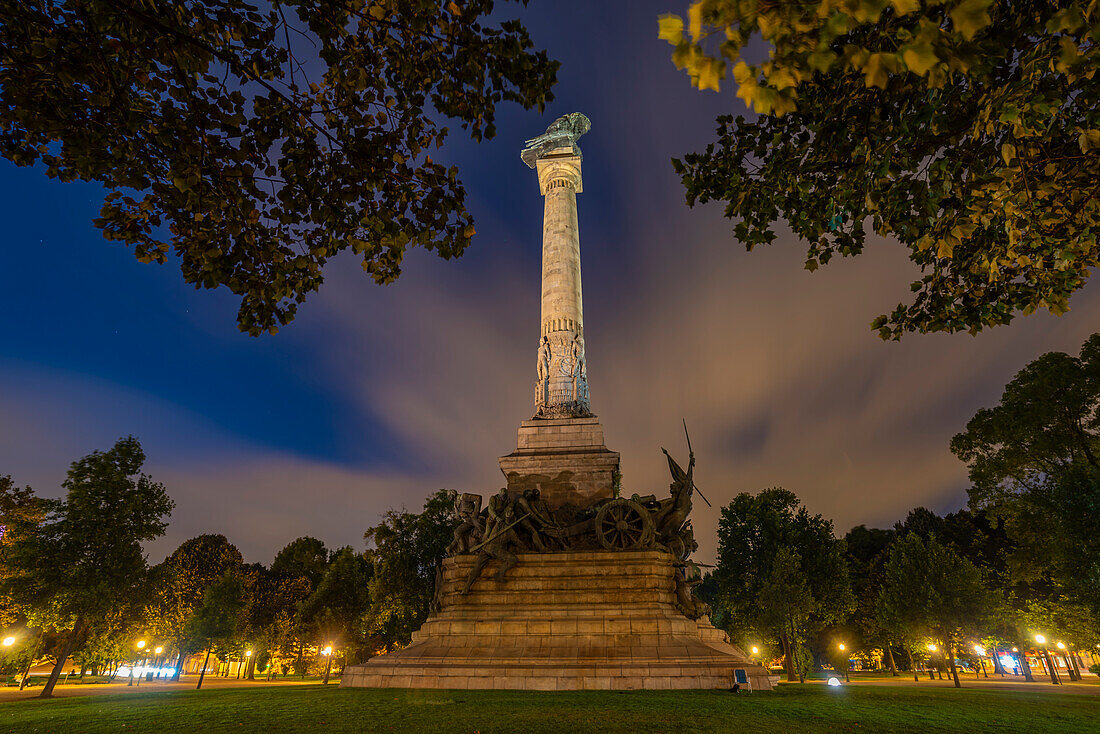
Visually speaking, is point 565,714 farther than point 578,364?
No

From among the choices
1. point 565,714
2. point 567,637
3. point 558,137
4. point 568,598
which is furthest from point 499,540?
point 558,137

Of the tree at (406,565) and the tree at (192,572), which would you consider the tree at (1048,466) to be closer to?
Result: the tree at (406,565)

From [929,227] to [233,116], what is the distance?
20.8 feet

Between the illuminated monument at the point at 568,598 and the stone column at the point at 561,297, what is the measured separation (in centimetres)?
386

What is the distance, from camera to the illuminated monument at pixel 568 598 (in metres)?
12.2

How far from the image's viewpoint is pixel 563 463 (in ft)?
70.1

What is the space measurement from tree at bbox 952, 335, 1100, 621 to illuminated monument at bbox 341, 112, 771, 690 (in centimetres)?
1337

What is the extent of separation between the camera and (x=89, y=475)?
66.3ft

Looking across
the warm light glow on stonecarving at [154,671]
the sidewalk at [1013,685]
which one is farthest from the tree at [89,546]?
the warm light glow on stonecarving at [154,671]

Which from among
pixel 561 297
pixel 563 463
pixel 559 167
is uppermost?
pixel 559 167

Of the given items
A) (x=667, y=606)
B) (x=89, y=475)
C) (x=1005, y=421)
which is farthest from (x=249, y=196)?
(x=1005, y=421)

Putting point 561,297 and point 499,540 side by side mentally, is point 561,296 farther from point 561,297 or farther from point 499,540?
point 499,540

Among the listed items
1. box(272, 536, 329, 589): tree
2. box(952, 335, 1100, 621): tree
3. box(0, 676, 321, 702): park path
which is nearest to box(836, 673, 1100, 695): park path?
box(952, 335, 1100, 621): tree

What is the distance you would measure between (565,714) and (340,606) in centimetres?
3839
